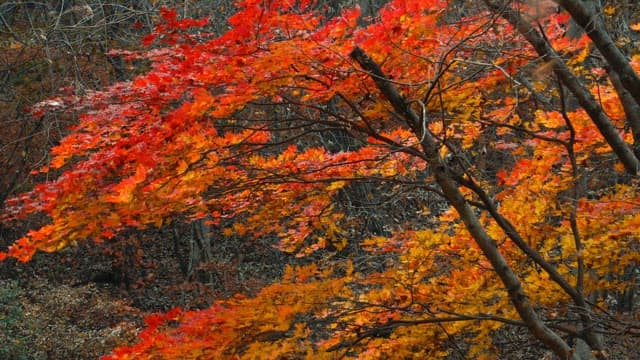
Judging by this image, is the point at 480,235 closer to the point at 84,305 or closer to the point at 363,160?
the point at 363,160

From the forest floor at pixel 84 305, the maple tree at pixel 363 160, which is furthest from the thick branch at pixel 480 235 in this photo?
the forest floor at pixel 84 305

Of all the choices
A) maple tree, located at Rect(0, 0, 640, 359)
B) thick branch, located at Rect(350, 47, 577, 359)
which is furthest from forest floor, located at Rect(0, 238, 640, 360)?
thick branch, located at Rect(350, 47, 577, 359)

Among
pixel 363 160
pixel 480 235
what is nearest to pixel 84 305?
pixel 363 160

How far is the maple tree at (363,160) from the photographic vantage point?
3.67 meters

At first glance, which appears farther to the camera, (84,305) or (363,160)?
(84,305)

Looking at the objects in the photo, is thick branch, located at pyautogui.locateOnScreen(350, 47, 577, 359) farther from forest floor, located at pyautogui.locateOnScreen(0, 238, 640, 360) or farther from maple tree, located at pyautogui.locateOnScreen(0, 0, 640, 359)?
forest floor, located at pyautogui.locateOnScreen(0, 238, 640, 360)

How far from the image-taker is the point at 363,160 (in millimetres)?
3922

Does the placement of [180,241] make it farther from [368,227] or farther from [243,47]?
[243,47]

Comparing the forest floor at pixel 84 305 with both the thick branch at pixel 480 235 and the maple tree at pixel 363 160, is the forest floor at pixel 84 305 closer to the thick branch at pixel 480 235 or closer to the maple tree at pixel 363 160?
the maple tree at pixel 363 160

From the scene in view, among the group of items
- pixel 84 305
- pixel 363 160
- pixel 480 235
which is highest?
pixel 363 160

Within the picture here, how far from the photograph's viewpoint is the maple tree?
145 inches

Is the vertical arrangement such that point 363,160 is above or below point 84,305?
above

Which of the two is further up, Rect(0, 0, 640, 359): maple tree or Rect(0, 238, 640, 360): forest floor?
Rect(0, 0, 640, 359): maple tree

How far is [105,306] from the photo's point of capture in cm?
1148
